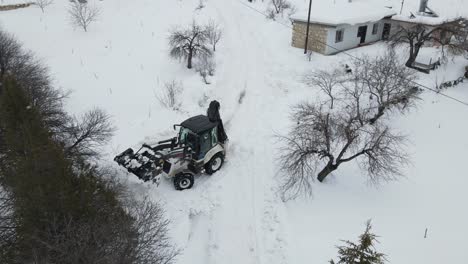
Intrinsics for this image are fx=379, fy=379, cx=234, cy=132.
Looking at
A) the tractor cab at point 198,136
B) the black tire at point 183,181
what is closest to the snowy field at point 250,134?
the black tire at point 183,181

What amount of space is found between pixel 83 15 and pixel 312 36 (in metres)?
16.9

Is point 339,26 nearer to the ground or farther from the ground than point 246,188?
farther from the ground

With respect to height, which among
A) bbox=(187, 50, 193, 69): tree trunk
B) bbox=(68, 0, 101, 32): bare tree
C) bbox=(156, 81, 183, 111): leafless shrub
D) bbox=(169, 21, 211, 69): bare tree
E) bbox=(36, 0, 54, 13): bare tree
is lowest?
bbox=(156, 81, 183, 111): leafless shrub

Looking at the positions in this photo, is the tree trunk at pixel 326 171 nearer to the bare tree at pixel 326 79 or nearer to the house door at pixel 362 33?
the bare tree at pixel 326 79

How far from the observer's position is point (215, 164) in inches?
603

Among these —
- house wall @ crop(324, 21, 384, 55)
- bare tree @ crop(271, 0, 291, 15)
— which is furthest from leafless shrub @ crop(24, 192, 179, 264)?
bare tree @ crop(271, 0, 291, 15)

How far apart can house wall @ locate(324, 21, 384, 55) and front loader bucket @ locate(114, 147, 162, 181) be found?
59.6ft

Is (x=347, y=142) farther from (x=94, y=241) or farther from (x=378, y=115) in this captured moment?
(x=94, y=241)

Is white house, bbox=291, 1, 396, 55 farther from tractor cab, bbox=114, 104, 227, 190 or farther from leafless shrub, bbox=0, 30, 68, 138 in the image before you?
leafless shrub, bbox=0, 30, 68, 138

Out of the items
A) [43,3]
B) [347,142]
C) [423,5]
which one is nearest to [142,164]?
[347,142]

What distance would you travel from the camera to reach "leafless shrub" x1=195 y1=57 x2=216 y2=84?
2230cm

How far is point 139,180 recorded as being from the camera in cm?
Result: 1427

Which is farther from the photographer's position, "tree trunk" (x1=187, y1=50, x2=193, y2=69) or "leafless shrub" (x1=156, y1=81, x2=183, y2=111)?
"tree trunk" (x1=187, y1=50, x2=193, y2=69)

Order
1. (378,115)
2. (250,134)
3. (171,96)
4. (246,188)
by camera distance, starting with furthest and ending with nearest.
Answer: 1. (378,115)
2. (171,96)
3. (250,134)
4. (246,188)
